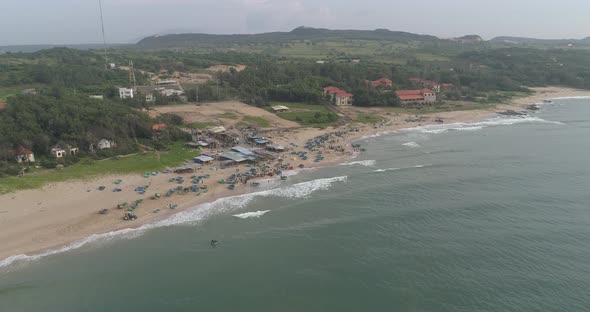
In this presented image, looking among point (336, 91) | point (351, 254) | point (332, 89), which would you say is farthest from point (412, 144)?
point (332, 89)

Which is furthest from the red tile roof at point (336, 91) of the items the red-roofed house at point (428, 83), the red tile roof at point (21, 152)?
the red tile roof at point (21, 152)

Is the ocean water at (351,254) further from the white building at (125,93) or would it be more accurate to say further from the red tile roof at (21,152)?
the white building at (125,93)

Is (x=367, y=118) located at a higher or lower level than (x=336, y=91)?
lower

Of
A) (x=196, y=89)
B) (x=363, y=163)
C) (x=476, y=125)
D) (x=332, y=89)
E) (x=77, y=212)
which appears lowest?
(x=77, y=212)

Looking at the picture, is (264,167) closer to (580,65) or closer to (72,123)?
(72,123)

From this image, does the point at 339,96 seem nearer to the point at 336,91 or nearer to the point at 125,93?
the point at 336,91

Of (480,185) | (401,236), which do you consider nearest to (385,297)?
(401,236)
